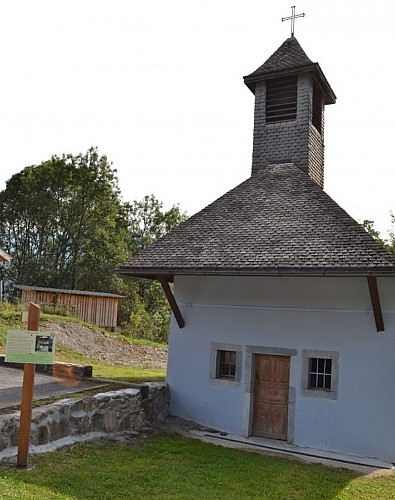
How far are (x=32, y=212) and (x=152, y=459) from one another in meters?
28.6

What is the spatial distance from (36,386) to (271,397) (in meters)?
4.65

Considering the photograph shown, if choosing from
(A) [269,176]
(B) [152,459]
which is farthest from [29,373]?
(A) [269,176]

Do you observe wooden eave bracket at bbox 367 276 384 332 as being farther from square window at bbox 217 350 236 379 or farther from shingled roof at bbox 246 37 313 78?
shingled roof at bbox 246 37 313 78

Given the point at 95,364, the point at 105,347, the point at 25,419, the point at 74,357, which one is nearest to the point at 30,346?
the point at 25,419

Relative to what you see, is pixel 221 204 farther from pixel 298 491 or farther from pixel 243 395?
pixel 298 491

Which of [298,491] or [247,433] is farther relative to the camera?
[247,433]

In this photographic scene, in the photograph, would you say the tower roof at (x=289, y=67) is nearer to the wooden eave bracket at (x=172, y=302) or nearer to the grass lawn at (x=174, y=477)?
the wooden eave bracket at (x=172, y=302)

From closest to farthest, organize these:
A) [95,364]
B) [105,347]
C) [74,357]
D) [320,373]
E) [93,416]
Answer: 1. [93,416]
2. [320,373]
3. [95,364]
4. [74,357]
5. [105,347]

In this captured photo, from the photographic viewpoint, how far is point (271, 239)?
10148mm

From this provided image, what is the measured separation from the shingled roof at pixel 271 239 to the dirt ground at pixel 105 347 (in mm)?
7643

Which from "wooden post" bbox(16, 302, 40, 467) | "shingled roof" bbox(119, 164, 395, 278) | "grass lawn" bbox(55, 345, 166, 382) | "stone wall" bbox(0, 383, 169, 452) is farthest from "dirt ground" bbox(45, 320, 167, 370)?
"wooden post" bbox(16, 302, 40, 467)

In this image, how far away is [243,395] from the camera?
10234 millimetres

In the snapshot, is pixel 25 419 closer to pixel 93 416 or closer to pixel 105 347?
pixel 93 416

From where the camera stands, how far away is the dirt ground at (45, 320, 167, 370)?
1777cm
